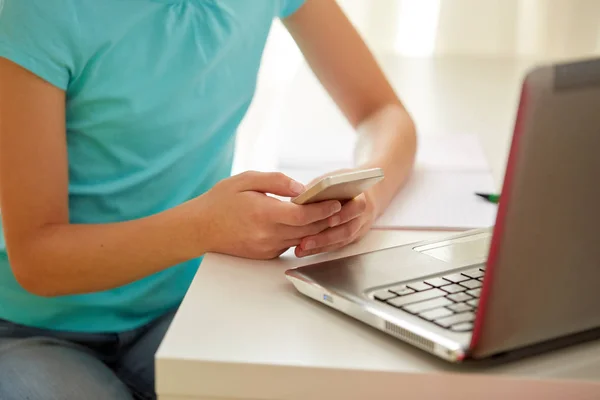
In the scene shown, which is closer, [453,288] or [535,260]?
[535,260]

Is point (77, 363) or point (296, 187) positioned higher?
point (296, 187)

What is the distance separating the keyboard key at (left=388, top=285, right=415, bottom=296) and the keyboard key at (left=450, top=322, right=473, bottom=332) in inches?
2.7

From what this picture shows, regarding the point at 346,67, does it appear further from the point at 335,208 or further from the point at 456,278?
the point at 456,278

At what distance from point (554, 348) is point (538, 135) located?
0.19 meters

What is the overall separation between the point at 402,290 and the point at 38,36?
43cm

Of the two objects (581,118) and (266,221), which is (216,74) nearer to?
(266,221)

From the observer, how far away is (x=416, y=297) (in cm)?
60

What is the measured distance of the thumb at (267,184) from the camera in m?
0.75

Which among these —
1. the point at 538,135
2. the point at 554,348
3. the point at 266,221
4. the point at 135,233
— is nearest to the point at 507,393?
the point at 554,348

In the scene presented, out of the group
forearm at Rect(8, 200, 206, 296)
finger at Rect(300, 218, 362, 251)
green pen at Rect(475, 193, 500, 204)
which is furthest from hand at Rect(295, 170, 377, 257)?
green pen at Rect(475, 193, 500, 204)

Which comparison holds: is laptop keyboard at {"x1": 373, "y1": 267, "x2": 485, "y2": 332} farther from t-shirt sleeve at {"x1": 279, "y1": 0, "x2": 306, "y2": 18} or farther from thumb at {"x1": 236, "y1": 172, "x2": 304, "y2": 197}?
t-shirt sleeve at {"x1": 279, "y1": 0, "x2": 306, "y2": 18}

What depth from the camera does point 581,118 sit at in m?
0.46

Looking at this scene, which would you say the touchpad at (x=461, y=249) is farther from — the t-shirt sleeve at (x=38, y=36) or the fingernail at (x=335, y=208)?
the t-shirt sleeve at (x=38, y=36)

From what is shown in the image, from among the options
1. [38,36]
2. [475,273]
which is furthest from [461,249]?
[38,36]
